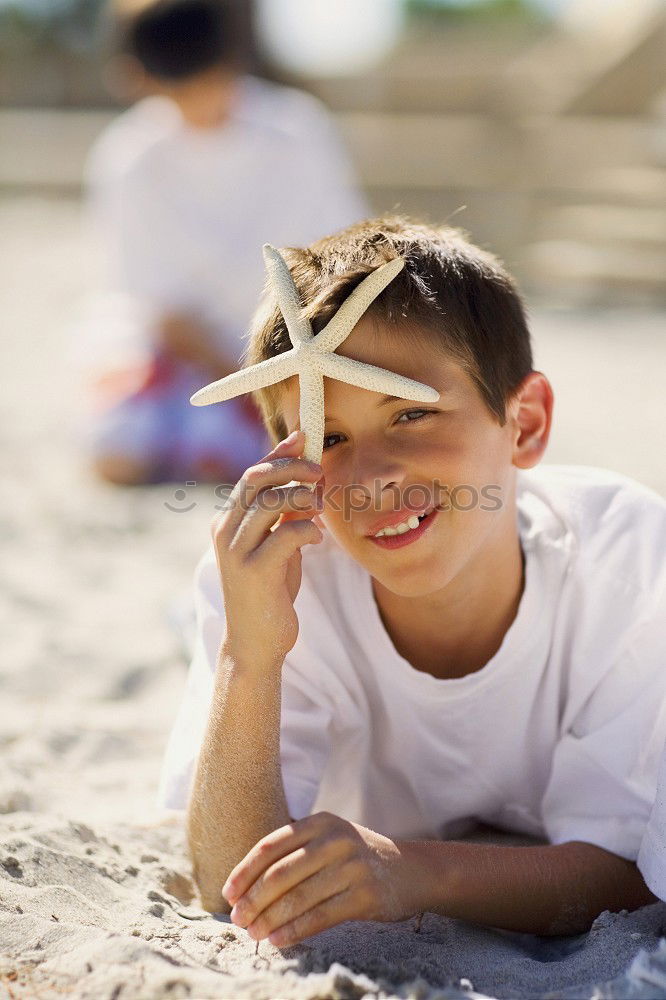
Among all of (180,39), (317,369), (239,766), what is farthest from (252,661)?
(180,39)

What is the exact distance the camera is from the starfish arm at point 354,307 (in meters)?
2.01

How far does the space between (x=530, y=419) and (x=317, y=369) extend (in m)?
0.57

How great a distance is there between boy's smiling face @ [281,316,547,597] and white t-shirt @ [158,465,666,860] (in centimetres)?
22

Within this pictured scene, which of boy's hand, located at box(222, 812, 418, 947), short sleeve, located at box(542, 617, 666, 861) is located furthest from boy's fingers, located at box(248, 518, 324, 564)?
short sleeve, located at box(542, 617, 666, 861)

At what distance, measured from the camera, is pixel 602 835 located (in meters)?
2.14

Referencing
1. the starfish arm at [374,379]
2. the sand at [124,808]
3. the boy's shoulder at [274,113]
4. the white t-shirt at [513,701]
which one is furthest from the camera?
the boy's shoulder at [274,113]

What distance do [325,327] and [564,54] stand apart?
43.1 feet

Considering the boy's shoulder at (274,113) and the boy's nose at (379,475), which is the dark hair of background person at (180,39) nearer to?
the boy's shoulder at (274,113)

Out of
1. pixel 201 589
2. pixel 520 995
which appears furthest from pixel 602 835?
pixel 201 589

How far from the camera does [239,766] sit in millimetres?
2062

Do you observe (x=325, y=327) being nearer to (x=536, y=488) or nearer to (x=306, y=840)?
(x=536, y=488)

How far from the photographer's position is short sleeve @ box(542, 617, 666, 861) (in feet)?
6.98

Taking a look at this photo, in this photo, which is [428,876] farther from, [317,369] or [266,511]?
→ [317,369]

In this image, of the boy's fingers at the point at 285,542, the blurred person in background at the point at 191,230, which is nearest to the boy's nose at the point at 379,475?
the boy's fingers at the point at 285,542
